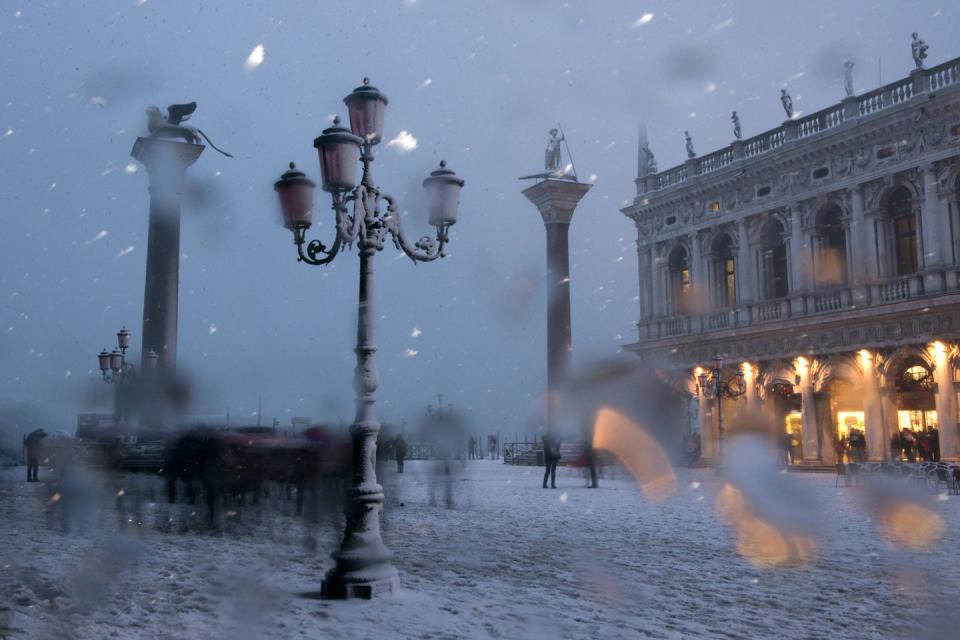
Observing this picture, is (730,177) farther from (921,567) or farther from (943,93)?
(921,567)

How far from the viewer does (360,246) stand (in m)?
8.48

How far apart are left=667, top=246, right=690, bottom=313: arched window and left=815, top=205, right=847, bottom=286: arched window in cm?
667

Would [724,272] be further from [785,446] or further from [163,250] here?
[163,250]

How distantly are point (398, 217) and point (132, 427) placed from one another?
90.1 ft

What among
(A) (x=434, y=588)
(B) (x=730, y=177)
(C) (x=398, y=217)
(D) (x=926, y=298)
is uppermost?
(B) (x=730, y=177)

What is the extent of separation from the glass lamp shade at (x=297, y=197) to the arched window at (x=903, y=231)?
24852mm

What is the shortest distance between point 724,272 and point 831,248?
16.8 feet

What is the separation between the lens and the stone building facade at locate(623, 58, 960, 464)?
2666 cm

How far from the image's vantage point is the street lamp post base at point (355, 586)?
297 inches

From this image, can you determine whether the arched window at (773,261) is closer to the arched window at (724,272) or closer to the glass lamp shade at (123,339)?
the arched window at (724,272)

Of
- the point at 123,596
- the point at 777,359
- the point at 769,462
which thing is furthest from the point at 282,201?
the point at 777,359

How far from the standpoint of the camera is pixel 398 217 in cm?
890

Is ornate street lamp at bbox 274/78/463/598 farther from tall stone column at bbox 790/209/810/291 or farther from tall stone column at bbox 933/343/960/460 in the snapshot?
tall stone column at bbox 790/209/810/291

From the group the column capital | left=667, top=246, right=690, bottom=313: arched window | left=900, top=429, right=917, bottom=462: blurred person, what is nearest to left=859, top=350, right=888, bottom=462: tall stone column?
left=900, top=429, right=917, bottom=462: blurred person
